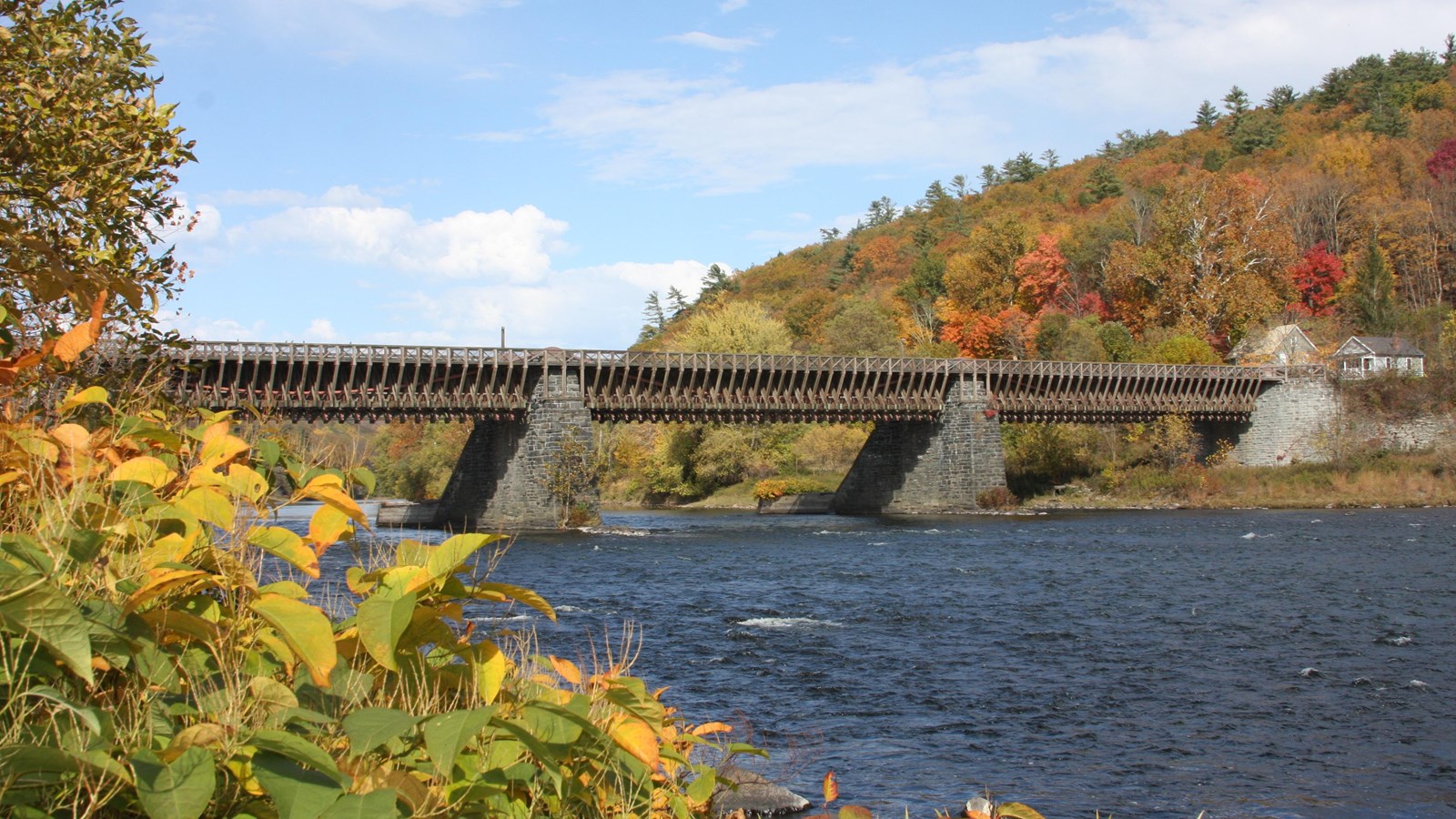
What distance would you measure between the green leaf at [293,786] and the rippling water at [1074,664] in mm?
5462

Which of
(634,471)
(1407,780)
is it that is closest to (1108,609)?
(1407,780)

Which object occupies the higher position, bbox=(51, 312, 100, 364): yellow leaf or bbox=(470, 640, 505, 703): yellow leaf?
bbox=(51, 312, 100, 364): yellow leaf

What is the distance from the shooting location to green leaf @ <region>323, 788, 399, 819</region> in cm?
380

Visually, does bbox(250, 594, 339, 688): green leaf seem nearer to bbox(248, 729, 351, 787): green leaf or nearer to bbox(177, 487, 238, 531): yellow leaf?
bbox(248, 729, 351, 787): green leaf

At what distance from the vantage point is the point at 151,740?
4.18m

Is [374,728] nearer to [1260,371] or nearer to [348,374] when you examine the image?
[348,374]

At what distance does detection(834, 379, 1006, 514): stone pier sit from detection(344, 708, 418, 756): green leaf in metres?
70.0

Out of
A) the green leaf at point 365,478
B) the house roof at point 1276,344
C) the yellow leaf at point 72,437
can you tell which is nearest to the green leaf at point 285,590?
the yellow leaf at point 72,437

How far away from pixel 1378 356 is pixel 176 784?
88.0m

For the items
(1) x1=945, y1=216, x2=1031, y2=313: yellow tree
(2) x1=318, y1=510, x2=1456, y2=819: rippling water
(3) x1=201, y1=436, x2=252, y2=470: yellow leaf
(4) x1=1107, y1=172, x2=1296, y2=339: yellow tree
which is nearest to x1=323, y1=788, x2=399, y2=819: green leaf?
(3) x1=201, y1=436, x2=252, y2=470: yellow leaf

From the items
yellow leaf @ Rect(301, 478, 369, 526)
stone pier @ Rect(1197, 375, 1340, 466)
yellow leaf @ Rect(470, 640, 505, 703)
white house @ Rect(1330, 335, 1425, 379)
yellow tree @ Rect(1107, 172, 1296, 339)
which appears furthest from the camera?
yellow tree @ Rect(1107, 172, 1296, 339)

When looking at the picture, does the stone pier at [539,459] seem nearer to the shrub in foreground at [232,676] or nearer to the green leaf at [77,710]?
the shrub in foreground at [232,676]

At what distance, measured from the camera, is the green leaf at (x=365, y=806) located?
3.80 metres

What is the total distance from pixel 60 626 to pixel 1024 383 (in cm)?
7517
